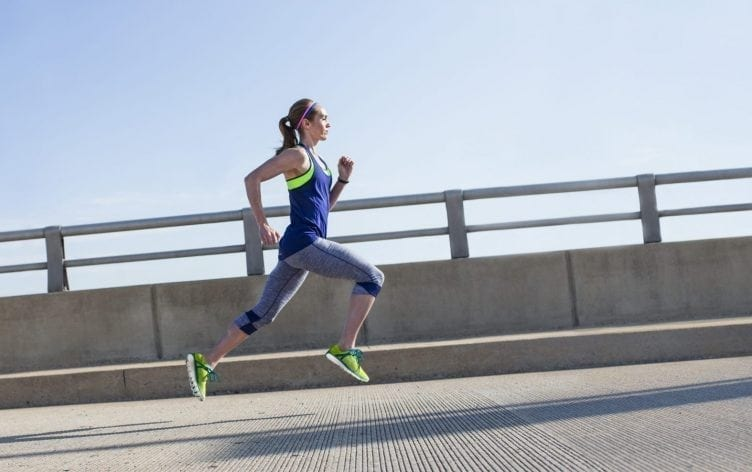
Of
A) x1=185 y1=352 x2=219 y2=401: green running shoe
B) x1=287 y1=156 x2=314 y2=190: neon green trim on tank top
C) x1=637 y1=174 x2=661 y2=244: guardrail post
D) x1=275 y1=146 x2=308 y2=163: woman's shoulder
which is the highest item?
x1=275 y1=146 x2=308 y2=163: woman's shoulder

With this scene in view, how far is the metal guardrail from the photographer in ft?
33.3

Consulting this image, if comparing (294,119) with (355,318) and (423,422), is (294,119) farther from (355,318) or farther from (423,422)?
(423,422)

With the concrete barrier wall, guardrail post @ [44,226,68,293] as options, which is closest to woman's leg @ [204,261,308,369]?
the concrete barrier wall

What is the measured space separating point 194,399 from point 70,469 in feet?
11.8

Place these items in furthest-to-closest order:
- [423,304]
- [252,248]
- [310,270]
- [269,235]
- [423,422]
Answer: [252,248] → [423,304] → [310,270] → [269,235] → [423,422]

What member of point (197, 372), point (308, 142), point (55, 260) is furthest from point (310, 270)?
point (55, 260)

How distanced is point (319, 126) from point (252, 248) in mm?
3529

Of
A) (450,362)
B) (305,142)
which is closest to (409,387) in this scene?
(450,362)

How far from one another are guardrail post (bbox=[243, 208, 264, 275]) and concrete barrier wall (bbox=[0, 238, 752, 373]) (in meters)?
0.16

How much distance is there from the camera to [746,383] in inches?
260

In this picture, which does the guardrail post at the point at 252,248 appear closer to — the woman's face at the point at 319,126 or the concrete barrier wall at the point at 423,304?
the concrete barrier wall at the point at 423,304

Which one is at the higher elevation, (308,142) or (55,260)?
(308,142)

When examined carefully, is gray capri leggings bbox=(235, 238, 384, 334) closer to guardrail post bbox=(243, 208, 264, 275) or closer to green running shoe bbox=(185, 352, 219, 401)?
green running shoe bbox=(185, 352, 219, 401)

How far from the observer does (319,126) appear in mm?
6855
